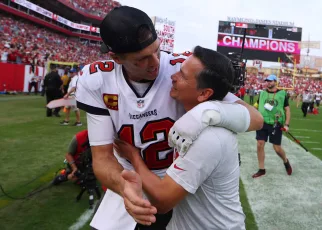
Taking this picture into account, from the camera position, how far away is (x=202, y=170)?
1.44 m

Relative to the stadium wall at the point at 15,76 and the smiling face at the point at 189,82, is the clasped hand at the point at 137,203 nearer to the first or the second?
the smiling face at the point at 189,82

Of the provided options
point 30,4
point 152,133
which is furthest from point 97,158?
point 30,4

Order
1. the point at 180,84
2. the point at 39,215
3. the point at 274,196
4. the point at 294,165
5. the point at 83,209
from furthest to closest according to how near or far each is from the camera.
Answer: the point at 294,165 < the point at 274,196 < the point at 83,209 < the point at 39,215 < the point at 180,84

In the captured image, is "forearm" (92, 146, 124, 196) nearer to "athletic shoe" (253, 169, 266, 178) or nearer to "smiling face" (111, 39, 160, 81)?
"smiling face" (111, 39, 160, 81)

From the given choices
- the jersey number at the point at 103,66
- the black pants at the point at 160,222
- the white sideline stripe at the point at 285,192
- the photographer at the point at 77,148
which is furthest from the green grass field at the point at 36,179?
the jersey number at the point at 103,66

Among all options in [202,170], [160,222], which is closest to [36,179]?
[160,222]

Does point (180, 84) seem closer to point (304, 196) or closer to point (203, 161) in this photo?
point (203, 161)

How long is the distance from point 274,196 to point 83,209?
2.96m

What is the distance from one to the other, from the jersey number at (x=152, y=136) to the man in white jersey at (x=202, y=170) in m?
0.17

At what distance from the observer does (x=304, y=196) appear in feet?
16.5

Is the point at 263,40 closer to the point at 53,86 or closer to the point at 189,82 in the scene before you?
the point at 53,86

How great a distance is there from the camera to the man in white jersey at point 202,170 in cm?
144

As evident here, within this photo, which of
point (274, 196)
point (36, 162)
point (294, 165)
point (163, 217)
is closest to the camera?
point (163, 217)

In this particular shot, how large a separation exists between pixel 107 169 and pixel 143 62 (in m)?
0.65
